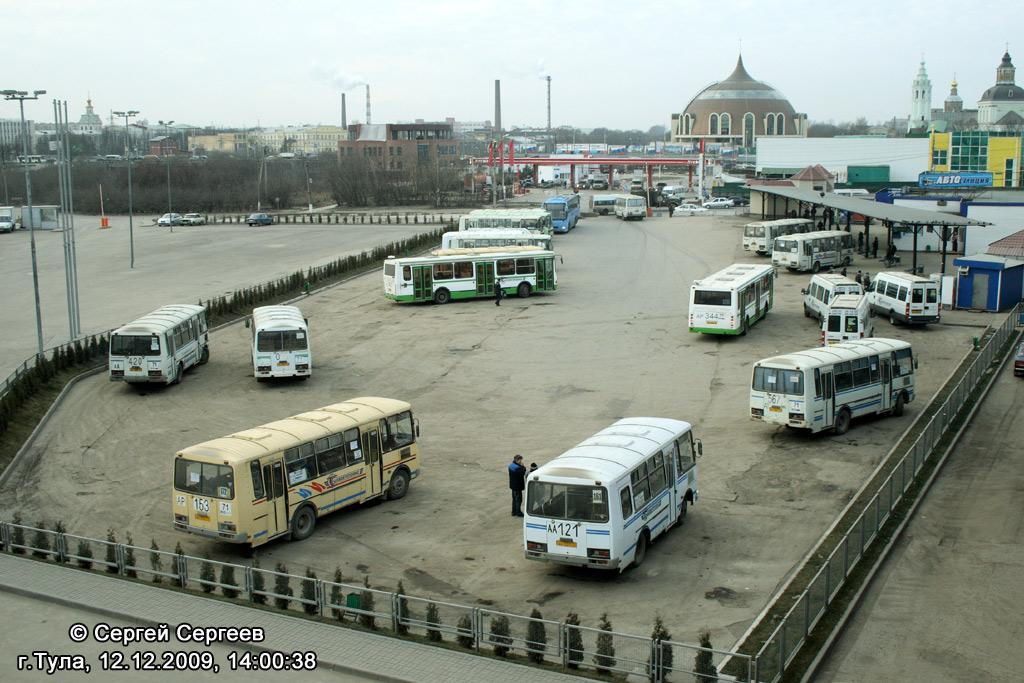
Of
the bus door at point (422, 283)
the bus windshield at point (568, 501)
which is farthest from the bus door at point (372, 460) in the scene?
the bus door at point (422, 283)

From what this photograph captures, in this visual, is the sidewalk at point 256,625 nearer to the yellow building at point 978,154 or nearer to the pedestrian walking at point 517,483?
the pedestrian walking at point 517,483

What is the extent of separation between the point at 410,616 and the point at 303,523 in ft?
14.1

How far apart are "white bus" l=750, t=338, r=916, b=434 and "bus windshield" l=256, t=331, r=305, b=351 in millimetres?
13329

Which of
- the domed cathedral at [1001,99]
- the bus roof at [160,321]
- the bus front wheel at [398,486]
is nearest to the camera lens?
the bus front wheel at [398,486]

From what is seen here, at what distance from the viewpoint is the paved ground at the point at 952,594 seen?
11500 millimetres

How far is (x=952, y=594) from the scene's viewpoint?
1352 centimetres

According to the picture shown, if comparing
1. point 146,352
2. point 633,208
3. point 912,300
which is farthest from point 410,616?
point 633,208

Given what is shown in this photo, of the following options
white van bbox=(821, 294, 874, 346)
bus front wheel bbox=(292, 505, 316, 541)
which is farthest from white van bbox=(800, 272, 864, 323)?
bus front wheel bbox=(292, 505, 316, 541)

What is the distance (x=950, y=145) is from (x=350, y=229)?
59567 mm

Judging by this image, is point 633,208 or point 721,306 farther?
point 633,208

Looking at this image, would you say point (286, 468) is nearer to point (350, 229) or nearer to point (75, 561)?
point (75, 561)

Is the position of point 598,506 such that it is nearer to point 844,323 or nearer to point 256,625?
point 256,625

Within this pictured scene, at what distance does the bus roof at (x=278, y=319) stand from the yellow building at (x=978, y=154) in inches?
3129

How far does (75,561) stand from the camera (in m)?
14.8
